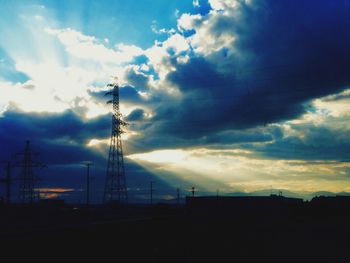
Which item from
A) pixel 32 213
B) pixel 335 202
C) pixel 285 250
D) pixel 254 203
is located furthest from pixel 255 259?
pixel 335 202

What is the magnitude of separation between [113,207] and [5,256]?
6335cm

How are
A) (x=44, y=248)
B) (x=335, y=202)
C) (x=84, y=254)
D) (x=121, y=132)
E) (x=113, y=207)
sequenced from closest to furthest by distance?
1. (x=44, y=248)
2. (x=84, y=254)
3. (x=121, y=132)
4. (x=113, y=207)
5. (x=335, y=202)

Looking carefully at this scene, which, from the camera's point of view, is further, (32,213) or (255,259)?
(32,213)

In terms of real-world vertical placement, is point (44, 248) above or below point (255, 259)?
above

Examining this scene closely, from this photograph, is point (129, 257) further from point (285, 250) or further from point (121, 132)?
point (121, 132)

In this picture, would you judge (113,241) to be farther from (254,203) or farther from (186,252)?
(254,203)

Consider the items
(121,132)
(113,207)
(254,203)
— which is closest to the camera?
(121,132)

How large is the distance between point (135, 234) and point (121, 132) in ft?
117

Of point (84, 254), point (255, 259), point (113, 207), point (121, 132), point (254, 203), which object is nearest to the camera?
point (84, 254)

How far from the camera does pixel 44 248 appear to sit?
70.5 ft

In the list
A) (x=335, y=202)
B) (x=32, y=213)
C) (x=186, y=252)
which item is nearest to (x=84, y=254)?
(x=186, y=252)

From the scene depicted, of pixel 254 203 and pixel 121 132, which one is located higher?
pixel 121 132

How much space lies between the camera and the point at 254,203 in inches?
3939

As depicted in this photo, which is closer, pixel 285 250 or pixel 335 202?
pixel 285 250
